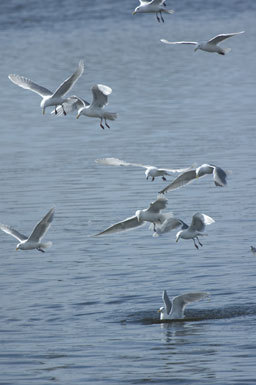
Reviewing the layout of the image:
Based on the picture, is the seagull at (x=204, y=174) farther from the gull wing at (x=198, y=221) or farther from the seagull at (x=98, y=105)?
the seagull at (x=98, y=105)

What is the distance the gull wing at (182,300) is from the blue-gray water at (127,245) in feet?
0.79

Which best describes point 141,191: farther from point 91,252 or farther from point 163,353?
point 163,353

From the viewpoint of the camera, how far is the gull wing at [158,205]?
18.5 m

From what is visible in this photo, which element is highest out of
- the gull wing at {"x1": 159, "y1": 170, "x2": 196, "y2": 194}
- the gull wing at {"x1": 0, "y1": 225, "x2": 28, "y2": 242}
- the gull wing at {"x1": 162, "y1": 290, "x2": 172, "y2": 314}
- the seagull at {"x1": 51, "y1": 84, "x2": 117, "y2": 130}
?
the seagull at {"x1": 51, "y1": 84, "x2": 117, "y2": 130}

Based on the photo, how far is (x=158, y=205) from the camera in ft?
61.3

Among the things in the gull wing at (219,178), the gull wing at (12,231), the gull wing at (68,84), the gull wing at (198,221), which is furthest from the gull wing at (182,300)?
the gull wing at (68,84)

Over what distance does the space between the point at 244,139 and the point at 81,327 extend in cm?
1702

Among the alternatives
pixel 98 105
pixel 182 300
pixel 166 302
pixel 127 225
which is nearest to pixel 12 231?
pixel 127 225

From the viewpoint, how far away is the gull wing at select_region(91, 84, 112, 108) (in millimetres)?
19133

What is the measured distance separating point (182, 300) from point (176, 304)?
14 cm

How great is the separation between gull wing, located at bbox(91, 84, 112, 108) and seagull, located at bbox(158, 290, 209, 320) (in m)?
3.55

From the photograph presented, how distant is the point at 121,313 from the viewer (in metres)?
19.5

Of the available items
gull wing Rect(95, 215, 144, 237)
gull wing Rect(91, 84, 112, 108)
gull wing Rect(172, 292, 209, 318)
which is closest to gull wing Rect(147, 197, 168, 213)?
gull wing Rect(95, 215, 144, 237)

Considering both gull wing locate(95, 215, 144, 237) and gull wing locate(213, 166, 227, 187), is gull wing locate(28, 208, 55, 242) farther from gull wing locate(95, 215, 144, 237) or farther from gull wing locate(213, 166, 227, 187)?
→ gull wing locate(213, 166, 227, 187)
